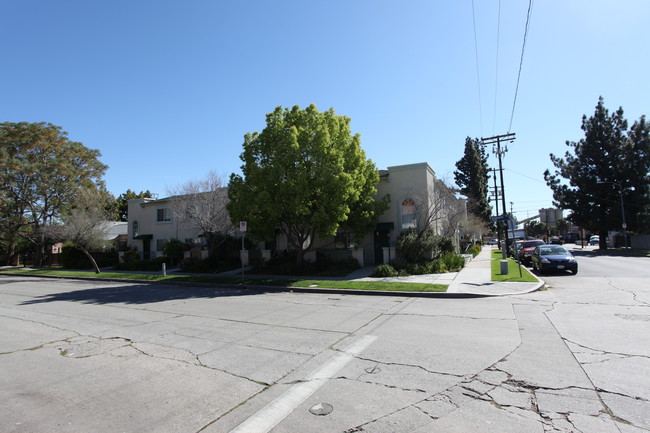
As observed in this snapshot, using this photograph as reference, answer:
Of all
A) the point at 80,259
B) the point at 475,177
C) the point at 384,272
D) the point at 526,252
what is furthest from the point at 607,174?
the point at 80,259

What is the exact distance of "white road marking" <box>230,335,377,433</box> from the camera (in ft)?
11.7

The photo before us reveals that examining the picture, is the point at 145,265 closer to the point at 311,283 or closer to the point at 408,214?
the point at 311,283

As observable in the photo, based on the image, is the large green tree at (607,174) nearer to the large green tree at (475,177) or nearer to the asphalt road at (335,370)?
the large green tree at (475,177)

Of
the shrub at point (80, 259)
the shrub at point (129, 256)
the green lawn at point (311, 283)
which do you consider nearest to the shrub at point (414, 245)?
the green lawn at point (311, 283)

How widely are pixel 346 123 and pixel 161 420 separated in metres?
17.1

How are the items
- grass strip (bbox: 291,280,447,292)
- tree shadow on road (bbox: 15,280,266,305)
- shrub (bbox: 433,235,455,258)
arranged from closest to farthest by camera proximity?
tree shadow on road (bbox: 15,280,266,305) → grass strip (bbox: 291,280,447,292) → shrub (bbox: 433,235,455,258)

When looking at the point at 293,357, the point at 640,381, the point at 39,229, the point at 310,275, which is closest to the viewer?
the point at 640,381

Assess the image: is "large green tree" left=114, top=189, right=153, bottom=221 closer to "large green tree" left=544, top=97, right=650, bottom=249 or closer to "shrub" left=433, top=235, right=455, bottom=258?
"shrub" left=433, top=235, right=455, bottom=258

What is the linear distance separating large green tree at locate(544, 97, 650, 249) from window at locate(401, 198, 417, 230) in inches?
1135

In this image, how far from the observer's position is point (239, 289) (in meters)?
16.2

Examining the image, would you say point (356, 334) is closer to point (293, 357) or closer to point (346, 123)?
point (293, 357)

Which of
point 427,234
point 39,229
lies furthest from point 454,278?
point 39,229

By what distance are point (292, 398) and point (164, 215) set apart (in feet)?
99.2

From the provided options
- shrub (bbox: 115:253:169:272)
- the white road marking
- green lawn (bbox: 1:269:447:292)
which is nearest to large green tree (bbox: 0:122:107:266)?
shrub (bbox: 115:253:169:272)
